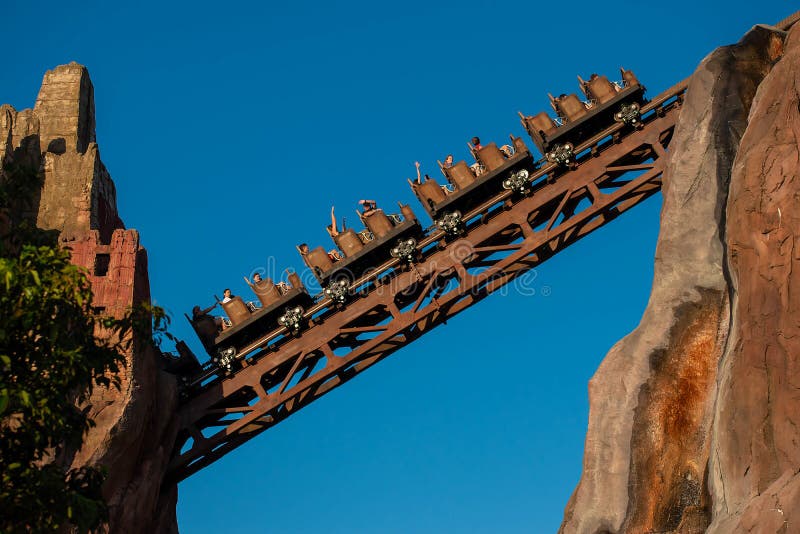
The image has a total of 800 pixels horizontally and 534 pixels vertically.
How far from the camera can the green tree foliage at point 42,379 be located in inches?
499

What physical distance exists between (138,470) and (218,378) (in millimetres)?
3859

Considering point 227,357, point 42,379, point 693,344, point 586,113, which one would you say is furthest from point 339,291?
point 42,379

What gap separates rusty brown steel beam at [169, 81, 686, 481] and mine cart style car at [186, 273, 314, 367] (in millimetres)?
390

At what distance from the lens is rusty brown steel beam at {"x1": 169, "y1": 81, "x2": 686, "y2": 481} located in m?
29.1

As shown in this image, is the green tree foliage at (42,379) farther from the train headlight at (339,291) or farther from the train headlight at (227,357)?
the train headlight at (339,291)

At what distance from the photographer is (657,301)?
2080 centimetres

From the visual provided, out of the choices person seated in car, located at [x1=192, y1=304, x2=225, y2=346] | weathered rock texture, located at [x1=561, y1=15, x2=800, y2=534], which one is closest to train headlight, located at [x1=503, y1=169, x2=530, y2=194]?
weathered rock texture, located at [x1=561, y1=15, x2=800, y2=534]

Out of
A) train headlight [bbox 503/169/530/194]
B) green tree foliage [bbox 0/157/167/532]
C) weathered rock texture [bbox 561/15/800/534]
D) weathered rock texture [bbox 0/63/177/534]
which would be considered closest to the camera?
green tree foliage [bbox 0/157/167/532]

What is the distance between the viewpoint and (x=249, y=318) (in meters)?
29.0

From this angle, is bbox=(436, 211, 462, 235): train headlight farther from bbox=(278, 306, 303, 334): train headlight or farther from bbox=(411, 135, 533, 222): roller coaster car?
bbox=(278, 306, 303, 334): train headlight

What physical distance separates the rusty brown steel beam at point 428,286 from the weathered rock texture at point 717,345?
7.43 metres

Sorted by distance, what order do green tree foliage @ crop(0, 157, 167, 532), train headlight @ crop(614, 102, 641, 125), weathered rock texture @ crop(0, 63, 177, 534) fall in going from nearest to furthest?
1. green tree foliage @ crop(0, 157, 167, 532)
2. weathered rock texture @ crop(0, 63, 177, 534)
3. train headlight @ crop(614, 102, 641, 125)

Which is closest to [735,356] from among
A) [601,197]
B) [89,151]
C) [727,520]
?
[727,520]

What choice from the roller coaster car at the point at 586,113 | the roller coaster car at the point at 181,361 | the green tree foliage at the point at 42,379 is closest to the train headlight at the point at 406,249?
the roller coaster car at the point at 586,113
